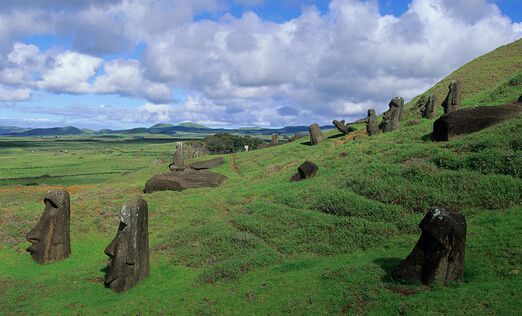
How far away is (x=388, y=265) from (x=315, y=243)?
173 inches

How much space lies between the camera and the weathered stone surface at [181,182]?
36031 millimetres

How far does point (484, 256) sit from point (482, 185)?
5836 millimetres

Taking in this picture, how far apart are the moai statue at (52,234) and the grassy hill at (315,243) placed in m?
0.78

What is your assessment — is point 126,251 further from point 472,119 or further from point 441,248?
point 472,119

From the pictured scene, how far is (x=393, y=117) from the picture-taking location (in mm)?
44000

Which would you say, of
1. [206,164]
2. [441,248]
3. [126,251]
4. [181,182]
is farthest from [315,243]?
[206,164]

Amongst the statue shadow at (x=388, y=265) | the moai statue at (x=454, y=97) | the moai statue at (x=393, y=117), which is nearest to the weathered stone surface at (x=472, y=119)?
the moai statue at (x=454, y=97)

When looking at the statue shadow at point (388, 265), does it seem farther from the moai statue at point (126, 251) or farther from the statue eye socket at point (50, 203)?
the statue eye socket at point (50, 203)

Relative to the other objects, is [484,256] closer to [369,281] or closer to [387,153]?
[369,281]

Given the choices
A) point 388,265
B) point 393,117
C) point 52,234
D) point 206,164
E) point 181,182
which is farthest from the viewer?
point 206,164

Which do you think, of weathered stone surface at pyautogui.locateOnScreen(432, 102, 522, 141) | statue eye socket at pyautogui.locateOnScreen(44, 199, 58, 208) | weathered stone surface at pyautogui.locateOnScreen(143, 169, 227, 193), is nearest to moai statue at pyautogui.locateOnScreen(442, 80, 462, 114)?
weathered stone surface at pyautogui.locateOnScreen(432, 102, 522, 141)

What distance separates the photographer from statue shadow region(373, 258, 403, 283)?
47.8 ft

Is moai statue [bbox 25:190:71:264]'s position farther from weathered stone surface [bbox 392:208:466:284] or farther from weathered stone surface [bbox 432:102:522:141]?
weathered stone surface [bbox 432:102:522:141]

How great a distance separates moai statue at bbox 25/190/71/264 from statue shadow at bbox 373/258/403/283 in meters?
15.5
